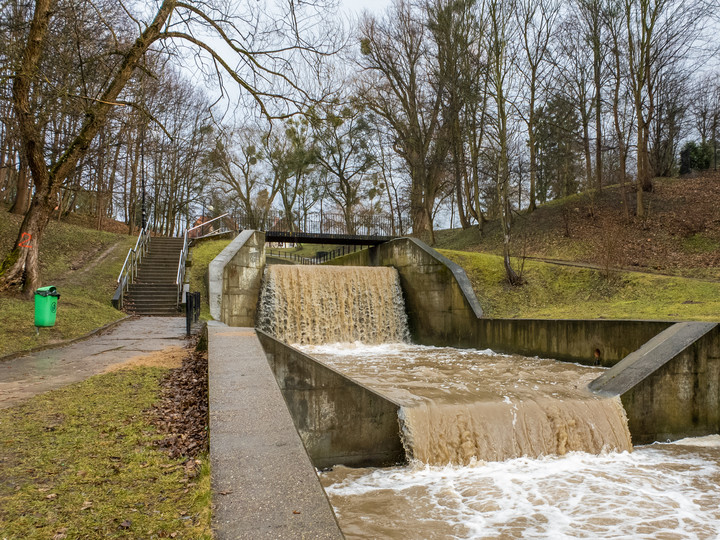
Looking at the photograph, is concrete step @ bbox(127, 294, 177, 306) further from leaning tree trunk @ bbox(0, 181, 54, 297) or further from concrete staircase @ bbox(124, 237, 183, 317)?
leaning tree trunk @ bbox(0, 181, 54, 297)

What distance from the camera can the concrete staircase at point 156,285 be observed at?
14.8m

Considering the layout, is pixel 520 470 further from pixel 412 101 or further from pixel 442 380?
pixel 412 101

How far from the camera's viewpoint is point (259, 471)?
106 inches

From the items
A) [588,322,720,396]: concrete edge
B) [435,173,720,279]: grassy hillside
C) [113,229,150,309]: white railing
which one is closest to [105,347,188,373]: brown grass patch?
[588,322,720,396]: concrete edge

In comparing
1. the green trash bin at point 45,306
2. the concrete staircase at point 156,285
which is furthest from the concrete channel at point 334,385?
the green trash bin at point 45,306

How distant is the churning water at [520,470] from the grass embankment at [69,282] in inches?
236

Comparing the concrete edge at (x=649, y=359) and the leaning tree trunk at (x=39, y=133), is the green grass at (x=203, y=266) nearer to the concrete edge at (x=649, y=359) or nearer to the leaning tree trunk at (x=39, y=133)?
the leaning tree trunk at (x=39, y=133)

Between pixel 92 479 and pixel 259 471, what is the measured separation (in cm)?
111

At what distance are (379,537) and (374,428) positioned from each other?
212cm

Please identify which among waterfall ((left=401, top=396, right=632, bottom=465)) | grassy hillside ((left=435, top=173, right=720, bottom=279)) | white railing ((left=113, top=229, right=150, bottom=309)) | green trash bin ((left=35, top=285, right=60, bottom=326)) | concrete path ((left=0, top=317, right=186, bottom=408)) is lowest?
waterfall ((left=401, top=396, right=632, bottom=465))

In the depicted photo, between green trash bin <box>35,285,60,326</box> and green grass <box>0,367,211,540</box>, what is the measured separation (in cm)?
503

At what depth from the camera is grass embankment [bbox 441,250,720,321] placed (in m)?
10.6

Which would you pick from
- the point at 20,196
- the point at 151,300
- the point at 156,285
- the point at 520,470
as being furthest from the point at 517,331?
the point at 20,196

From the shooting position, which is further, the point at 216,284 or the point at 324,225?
the point at 324,225
